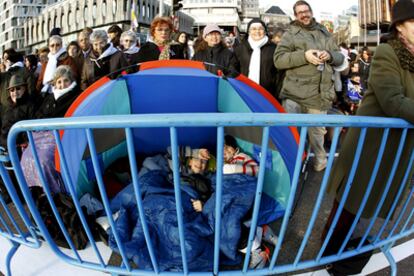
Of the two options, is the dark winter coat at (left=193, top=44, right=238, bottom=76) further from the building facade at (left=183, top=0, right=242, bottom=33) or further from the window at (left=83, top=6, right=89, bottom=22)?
the building facade at (left=183, top=0, right=242, bottom=33)

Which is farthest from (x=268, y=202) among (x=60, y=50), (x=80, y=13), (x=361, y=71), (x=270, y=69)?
(x=80, y=13)

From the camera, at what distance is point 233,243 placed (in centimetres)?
233

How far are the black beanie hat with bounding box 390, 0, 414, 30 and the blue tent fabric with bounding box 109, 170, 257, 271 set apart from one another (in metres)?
1.58

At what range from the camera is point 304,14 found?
382 cm

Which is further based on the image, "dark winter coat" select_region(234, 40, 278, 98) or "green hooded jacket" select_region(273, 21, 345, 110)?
"dark winter coat" select_region(234, 40, 278, 98)

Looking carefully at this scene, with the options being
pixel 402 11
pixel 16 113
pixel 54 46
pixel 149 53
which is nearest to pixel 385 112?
pixel 402 11

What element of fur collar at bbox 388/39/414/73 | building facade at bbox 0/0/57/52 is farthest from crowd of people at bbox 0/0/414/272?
building facade at bbox 0/0/57/52

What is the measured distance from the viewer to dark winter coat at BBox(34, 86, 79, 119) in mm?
3861

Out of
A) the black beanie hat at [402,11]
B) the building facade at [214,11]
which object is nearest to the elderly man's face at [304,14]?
the black beanie hat at [402,11]

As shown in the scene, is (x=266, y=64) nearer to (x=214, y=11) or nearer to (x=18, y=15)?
(x=214, y=11)

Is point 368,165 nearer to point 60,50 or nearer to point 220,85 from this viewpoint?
point 220,85

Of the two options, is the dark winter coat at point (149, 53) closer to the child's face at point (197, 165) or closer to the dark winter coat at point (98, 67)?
the dark winter coat at point (98, 67)

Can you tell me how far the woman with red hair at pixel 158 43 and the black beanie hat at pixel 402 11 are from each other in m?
3.26

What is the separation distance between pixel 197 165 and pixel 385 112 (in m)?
2.17
